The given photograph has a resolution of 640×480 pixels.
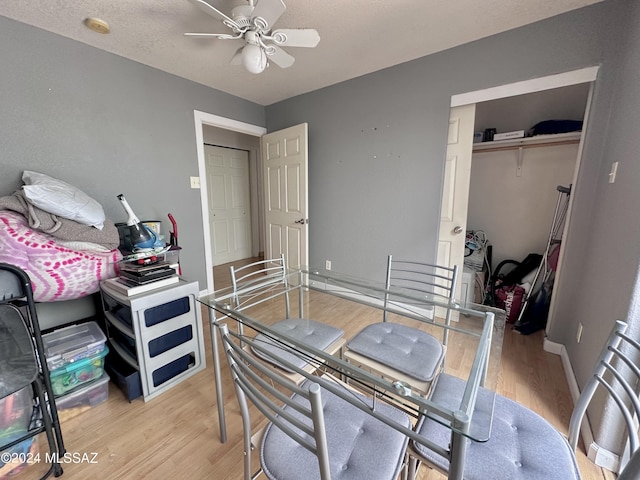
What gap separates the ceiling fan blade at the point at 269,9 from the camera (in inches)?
51.1

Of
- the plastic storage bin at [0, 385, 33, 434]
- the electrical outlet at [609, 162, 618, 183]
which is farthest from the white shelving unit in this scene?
the electrical outlet at [609, 162, 618, 183]

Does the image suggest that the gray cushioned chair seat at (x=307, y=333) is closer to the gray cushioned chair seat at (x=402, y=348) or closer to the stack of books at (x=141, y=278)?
the gray cushioned chair seat at (x=402, y=348)

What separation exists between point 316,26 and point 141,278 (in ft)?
6.65

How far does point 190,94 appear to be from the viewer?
266 cm

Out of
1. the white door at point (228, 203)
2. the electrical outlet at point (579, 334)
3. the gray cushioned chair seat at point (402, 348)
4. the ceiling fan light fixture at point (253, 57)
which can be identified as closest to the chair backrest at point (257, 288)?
the gray cushioned chair seat at point (402, 348)

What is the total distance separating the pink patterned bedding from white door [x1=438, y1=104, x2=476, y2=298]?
2644 millimetres

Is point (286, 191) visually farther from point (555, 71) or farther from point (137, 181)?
point (555, 71)

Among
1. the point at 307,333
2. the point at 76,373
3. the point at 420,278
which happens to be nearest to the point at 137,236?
the point at 76,373

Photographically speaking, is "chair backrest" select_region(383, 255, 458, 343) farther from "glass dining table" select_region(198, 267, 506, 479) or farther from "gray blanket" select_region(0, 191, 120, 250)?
"gray blanket" select_region(0, 191, 120, 250)

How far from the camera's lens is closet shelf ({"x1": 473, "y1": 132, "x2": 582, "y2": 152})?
7.79ft

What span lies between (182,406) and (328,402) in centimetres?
106

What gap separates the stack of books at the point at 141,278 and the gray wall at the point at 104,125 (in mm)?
983

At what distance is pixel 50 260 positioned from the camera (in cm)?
149

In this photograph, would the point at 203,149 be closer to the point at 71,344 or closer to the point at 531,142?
the point at 71,344
